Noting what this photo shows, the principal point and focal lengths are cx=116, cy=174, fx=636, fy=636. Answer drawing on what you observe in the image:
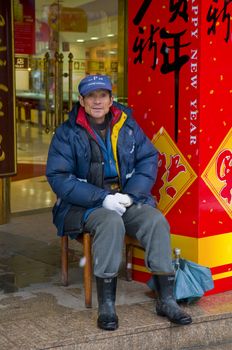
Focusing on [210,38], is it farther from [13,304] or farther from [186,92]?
[13,304]

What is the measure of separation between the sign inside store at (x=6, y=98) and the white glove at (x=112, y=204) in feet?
6.60

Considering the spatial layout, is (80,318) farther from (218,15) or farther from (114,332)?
(218,15)

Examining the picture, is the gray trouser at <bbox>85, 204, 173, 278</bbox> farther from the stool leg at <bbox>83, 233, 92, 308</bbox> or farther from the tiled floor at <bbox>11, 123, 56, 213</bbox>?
the tiled floor at <bbox>11, 123, 56, 213</bbox>

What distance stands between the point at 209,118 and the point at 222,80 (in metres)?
0.25

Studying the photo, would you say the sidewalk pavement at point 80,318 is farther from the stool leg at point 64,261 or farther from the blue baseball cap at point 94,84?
the blue baseball cap at point 94,84

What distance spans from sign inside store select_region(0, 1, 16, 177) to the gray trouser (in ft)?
6.48

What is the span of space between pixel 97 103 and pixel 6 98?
1783mm

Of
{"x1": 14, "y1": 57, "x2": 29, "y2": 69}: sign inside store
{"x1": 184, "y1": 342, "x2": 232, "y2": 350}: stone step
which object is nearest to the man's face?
{"x1": 184, "y1": 342, "x2": 232, "y2": 350}: stone step

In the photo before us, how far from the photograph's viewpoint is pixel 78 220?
12.2ft

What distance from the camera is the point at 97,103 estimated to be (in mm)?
3775

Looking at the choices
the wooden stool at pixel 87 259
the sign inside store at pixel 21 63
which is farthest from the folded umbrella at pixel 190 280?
the sign inside store at pixel 21 63

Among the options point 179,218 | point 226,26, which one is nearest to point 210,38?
→ point 226,26

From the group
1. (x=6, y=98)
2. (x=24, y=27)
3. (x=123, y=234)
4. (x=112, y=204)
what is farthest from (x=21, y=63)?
(x=123, y=234)

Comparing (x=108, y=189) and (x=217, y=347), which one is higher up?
(x=108, y=189)
